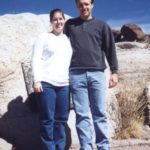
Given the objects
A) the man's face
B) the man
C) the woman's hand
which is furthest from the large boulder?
the woman's hand

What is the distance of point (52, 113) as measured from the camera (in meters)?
4.93

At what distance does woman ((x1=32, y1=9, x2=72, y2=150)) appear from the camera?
15.8ft

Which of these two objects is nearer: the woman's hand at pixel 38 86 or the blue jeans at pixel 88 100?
the woman's hand at pixel 38 86

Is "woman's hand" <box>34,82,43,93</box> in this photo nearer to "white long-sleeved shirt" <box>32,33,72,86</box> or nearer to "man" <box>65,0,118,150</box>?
"white long-sleeved shirt" <box>32,33,72,86</box>

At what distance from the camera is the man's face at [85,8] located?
16.2 feet

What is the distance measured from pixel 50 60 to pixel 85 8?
77cm

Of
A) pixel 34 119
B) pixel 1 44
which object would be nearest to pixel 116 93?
pixel 34 119

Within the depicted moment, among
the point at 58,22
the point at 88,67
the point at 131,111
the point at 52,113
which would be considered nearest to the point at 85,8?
the point at 58,22

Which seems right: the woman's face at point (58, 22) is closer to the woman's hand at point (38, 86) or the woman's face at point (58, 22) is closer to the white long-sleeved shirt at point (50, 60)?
the white long-sleeved shirt at point (50, 60)

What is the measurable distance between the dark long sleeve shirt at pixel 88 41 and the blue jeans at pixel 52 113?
1.28 feet

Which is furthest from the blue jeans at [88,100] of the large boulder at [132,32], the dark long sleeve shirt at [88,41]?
the large boulder at [132,32]

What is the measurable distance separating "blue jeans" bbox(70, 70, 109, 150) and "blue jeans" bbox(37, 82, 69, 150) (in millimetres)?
143

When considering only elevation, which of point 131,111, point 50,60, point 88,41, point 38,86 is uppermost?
point 88,41

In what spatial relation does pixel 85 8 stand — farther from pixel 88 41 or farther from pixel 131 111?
pixel 131 111
